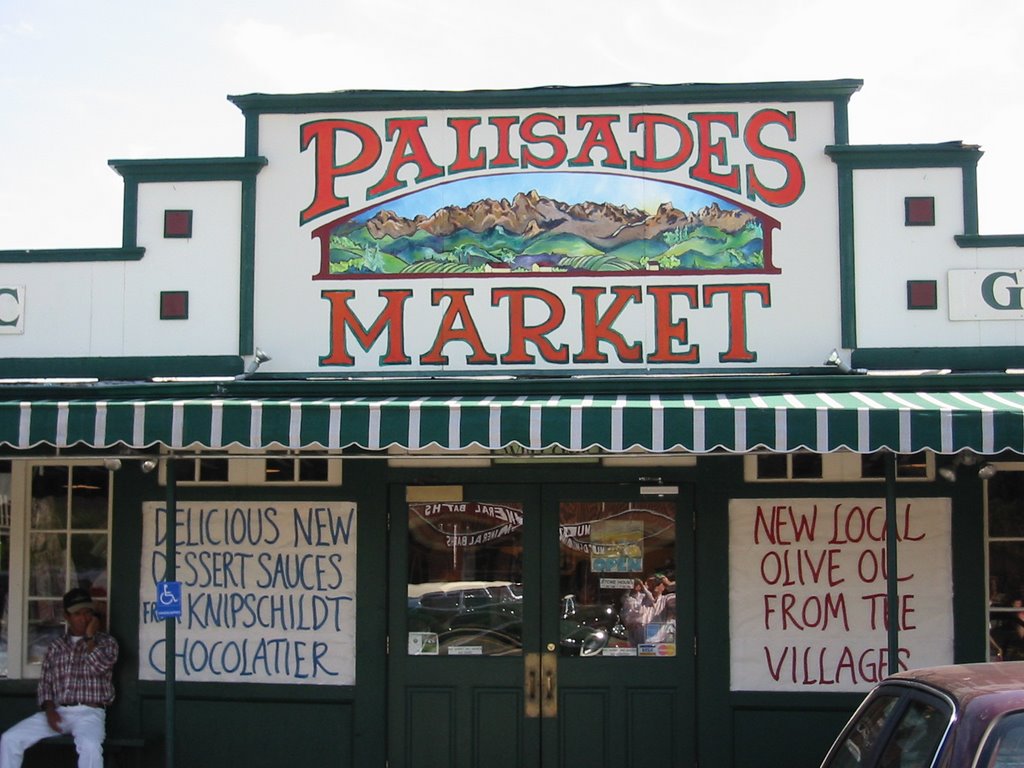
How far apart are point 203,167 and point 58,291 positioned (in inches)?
63.1

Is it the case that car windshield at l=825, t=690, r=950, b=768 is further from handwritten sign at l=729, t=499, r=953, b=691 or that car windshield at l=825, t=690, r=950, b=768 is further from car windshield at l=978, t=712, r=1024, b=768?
handwritten sign at l=729, t=499, r=953, b=691

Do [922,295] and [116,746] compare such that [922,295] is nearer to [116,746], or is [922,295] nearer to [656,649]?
[656,649]

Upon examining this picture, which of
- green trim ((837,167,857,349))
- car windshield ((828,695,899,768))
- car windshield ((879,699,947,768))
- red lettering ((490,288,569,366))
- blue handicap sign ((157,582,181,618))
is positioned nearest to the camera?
car windshield ((879,699,947,768))

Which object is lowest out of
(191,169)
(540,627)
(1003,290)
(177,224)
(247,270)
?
(540,627)

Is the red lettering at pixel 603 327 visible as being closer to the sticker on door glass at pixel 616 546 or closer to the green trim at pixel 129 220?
the sticker on door glass at pixel 616 546

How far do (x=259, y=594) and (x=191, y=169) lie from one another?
139 inches

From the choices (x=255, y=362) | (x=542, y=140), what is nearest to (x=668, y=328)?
(x=542, y=140)

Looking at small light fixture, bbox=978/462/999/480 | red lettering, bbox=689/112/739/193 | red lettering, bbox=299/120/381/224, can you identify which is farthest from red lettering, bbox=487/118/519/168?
small light fixture, bbox=978/462/999/480

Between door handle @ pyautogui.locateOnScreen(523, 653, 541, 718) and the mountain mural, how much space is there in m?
3.08

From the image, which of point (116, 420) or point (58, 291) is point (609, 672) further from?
point (58, 291)

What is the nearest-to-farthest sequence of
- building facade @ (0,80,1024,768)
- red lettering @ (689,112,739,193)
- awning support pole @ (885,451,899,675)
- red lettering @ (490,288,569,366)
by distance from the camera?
awning support pole @ (885,451,899,675) < building facade @ (0,80,1024,768) < red lettering @ (490,288,569,366) < red lettering @ (689,112,739,193)

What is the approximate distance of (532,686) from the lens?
880cm

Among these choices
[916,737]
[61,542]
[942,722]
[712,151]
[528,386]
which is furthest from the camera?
[61,542]

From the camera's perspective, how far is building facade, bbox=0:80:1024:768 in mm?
8719
